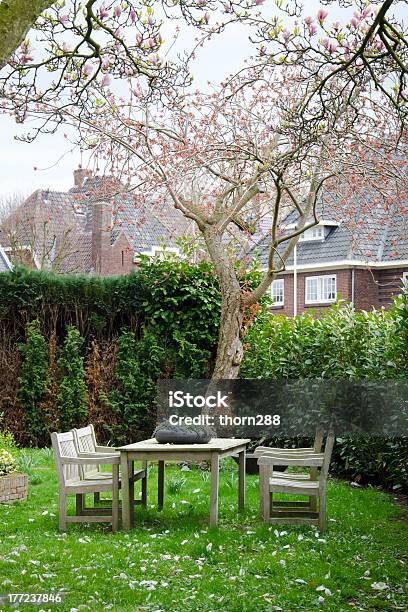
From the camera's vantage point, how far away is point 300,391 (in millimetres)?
10617

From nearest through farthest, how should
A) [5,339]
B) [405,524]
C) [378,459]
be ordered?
[405,524], [378,459], [5,339]

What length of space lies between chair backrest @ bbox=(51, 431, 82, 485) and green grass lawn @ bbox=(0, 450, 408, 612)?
0.43 m

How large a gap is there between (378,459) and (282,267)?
9.51 ft

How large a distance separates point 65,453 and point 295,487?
6.46ft

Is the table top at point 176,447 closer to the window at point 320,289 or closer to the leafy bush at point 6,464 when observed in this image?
the leafy bush at point 6,464

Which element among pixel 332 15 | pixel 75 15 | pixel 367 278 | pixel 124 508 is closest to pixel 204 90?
pixel 332 15

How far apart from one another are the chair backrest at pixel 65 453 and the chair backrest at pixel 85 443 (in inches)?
2.2

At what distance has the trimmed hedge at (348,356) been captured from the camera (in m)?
9.02

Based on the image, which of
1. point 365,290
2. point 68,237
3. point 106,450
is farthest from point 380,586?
point 68,237

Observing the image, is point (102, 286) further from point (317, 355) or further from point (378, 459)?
point (378, 459)

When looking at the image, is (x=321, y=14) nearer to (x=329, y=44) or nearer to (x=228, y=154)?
(x=329, y=44)

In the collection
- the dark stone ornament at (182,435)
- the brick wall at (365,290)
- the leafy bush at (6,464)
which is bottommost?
the leafy bush at (6,464)

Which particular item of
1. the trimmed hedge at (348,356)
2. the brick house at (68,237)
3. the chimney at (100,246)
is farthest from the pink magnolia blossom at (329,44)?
the chimney at (100,246)

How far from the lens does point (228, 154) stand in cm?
1095
